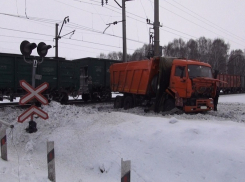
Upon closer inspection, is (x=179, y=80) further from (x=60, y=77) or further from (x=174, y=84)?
A: (x=60, y=77)

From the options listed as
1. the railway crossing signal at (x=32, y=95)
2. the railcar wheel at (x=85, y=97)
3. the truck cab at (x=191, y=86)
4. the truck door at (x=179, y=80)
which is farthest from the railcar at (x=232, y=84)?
the railway crossing signal at (x=32, y=95)

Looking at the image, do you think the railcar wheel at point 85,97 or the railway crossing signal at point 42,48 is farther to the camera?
the railcar wheel at point 85,97

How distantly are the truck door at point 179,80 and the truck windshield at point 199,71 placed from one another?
314 millimetres

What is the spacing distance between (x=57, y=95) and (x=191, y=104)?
29.3 feet

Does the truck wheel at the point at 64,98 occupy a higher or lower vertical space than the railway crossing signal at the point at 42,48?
lower

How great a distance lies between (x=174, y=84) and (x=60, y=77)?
7.96 meters

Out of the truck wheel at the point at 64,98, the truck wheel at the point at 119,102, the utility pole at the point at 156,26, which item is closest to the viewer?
the truck wheel at the point at 119,102

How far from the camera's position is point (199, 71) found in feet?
39.8

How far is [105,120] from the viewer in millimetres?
8211

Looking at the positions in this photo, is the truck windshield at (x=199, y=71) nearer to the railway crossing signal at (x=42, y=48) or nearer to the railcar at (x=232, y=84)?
the railway crossing signal at (x=42, y=48)

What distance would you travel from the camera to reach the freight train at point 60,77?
1480 centimetres

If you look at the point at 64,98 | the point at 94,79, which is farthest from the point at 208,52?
the point at 64,98

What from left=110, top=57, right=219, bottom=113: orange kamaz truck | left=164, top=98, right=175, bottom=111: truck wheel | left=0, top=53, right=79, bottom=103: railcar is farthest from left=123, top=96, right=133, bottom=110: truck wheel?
left=0, top=53, right=79, bottom=103: railcar

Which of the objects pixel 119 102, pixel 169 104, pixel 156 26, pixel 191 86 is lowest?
pixel 119 102
